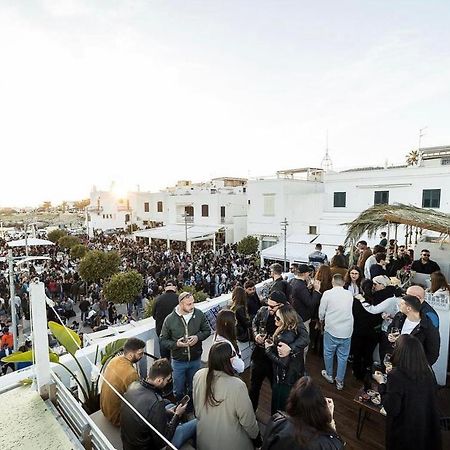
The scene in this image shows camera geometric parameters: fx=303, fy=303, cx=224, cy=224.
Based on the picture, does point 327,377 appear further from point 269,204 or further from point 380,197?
point 269,204

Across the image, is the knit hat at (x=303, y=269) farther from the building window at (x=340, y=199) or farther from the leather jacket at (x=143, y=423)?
the building window at (x=340, y=199)

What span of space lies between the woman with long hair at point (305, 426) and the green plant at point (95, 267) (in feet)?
46.1

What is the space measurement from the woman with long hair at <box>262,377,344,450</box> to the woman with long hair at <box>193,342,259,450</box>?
41cm

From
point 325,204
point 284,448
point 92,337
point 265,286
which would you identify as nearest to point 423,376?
point 284,448

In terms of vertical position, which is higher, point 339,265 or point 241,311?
point 339,265

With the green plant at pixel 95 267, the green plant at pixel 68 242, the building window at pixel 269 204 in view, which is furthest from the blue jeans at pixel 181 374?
the green plant at pixel 68 242

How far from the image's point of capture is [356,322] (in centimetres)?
376

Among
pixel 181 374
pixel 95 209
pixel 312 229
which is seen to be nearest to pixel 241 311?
pixel 181 374

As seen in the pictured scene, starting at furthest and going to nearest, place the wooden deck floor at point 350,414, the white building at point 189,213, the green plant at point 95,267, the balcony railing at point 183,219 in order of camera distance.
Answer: the balcony railing at point 183,219, the white building at point 189,213, the green plant at point 95,267, the wooden deck floor at point 350,414

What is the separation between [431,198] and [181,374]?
17.7 metres

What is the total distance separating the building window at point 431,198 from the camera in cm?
1602

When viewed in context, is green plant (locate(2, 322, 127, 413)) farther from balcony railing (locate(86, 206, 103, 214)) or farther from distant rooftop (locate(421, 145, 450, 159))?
balcony railing (locate(86, 206, 103, 214))

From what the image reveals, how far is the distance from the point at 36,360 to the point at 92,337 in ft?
10.2

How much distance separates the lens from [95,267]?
14.2 metres
